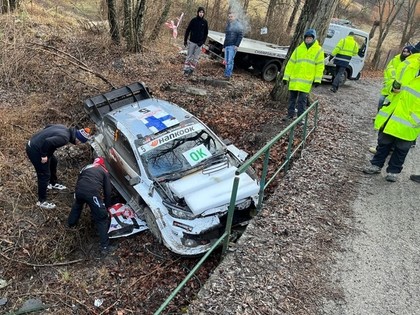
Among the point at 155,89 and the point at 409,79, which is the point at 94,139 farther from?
the point at 409,79

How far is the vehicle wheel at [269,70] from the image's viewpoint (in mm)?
12969

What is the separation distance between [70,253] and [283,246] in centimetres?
335

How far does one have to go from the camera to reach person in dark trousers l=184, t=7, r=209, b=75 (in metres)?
11.0

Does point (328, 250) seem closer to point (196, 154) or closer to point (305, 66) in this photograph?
point (196, 154)

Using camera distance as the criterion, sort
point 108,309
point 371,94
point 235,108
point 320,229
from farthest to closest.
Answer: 1. point 371,94
2. point 235,108
3. point 320,229
4. point 108,309

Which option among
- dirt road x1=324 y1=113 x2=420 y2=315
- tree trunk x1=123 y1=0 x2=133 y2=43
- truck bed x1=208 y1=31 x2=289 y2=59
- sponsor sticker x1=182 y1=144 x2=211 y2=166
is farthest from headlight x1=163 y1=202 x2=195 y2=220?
tree trunk x1=123 y1=0 x2=133 y2=43

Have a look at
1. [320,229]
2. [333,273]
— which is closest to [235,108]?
[320,229]

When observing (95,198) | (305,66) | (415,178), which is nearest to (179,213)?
(95,198)

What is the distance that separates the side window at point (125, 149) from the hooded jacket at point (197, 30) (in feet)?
17.9

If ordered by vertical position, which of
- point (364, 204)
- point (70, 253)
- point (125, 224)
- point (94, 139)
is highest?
point (364, 204)

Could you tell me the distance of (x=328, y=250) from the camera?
4.83 metres

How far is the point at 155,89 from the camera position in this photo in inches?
420

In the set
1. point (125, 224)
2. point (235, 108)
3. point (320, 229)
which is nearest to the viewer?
point (320, 229)

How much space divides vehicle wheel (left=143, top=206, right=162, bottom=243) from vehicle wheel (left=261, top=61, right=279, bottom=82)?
857 centimetres
